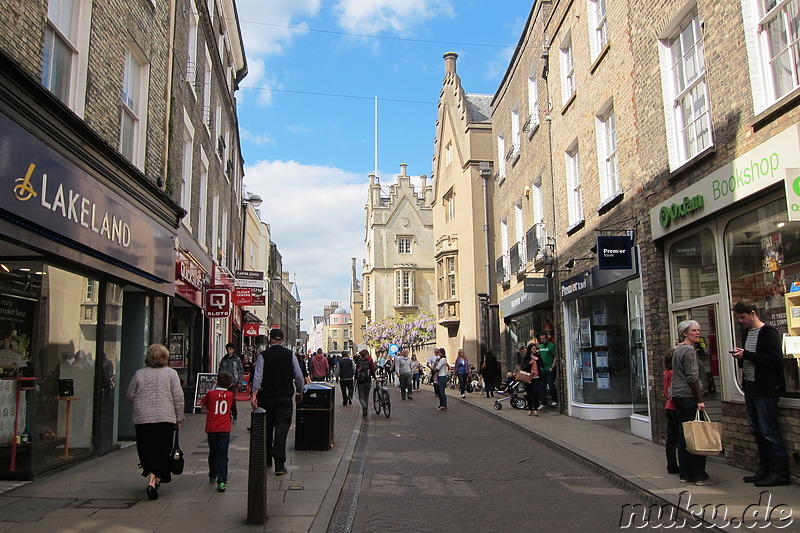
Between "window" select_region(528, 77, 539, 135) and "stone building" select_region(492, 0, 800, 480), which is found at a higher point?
"window" select_region(528, 77, 539, 135)

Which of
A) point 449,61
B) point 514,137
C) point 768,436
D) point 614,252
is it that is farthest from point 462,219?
point 768,436

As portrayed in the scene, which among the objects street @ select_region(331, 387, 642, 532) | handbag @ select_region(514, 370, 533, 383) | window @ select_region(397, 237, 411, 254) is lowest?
street @ select_region(331, 387, 642, 532)

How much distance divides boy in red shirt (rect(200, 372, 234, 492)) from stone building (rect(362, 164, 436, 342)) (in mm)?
55937

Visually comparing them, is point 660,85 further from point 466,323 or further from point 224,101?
point 466,323

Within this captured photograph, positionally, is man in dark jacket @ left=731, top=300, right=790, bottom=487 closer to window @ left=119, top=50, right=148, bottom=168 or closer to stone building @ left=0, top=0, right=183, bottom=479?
stone building @ left=0, top=0, right=183, bottom=479

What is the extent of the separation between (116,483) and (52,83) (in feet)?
16.0

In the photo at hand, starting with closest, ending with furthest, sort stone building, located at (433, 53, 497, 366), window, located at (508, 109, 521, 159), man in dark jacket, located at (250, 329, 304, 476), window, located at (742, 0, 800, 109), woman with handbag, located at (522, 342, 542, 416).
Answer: window, located at (742, 0, 800, 109) < man in dark jacket, located at (250, 329, 304, 476) < woman with handbag, located at (522, 342, 542, 416) < window, located at (508, 109, 521, 159) < stone building, located at (433, 53, 497, 366)

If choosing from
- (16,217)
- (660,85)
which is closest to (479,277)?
(660,85)

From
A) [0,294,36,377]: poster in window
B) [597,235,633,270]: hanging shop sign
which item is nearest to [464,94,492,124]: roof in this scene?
[597,235,633,270]: hanging shop sign

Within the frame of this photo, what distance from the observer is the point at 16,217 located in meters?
6.47

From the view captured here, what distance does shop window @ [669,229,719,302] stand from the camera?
347 inches

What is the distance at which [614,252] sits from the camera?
1088cm

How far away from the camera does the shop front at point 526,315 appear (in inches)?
636

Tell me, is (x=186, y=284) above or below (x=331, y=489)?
above
